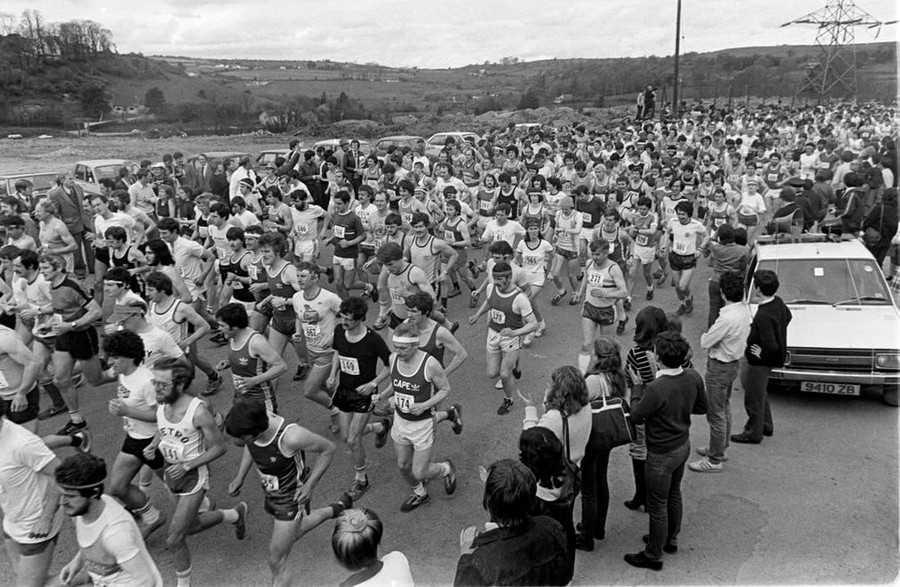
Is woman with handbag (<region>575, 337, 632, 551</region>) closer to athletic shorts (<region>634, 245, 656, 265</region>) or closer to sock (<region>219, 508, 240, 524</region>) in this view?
sock (<region>219, 508, 240, 524</region>)

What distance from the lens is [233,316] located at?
546 cm

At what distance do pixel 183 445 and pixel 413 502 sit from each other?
203 cm

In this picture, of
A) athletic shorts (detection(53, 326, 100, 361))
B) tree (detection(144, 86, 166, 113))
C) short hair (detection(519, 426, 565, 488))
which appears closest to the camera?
short hair (detection(519, 426, 565, 488))

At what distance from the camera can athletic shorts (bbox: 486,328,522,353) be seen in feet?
22.5

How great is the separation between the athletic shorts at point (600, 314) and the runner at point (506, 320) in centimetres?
110

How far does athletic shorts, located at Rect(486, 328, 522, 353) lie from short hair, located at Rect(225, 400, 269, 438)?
3243 millimetres

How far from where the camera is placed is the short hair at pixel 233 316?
17.8 ft

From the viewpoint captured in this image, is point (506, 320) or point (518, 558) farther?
point (506, 320)

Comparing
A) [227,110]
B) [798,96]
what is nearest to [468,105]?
[227,110]

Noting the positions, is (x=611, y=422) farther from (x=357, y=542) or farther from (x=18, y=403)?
(x=18, y=403)

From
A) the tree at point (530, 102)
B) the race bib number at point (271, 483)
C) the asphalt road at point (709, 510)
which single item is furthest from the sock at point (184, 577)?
the tree at point (530, 102)

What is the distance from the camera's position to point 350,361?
564 cm

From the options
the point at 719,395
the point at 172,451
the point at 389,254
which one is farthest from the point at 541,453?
the point at 389,254

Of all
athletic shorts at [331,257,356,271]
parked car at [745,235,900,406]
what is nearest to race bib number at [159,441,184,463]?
athletic shorts at [331,257,356,271]
